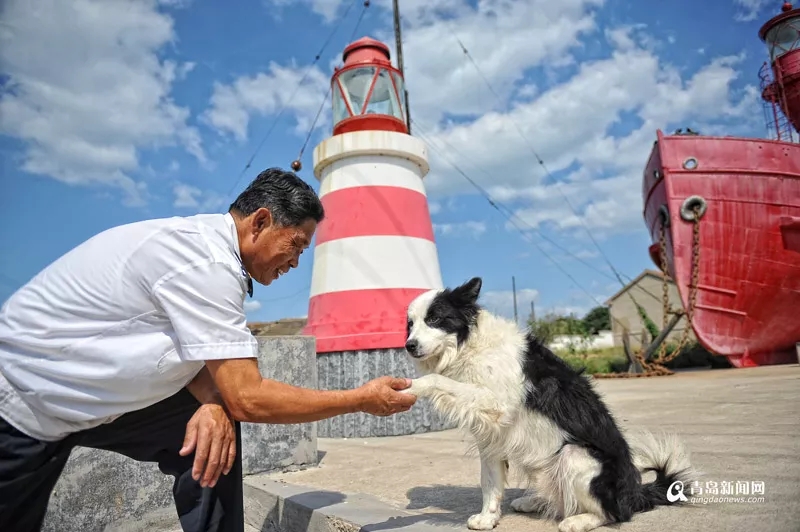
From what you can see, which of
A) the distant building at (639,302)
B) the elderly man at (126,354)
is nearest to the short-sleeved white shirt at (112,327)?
the elderly man at (126,354)

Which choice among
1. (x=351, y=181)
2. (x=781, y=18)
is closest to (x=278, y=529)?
(x=351, y=181)

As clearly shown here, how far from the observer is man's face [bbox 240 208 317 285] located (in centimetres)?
213

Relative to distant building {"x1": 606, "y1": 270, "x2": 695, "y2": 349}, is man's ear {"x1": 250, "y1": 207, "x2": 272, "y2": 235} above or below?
below

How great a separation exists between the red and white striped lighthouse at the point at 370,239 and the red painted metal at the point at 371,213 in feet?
0.04

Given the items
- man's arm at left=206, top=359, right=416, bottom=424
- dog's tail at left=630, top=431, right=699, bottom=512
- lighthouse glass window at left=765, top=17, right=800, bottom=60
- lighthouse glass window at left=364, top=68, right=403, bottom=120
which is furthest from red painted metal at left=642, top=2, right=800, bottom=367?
man's arm at left=206, top=359, right=416, bottom=424

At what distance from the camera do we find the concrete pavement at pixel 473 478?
258 cm

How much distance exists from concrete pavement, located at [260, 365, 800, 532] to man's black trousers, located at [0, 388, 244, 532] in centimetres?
88

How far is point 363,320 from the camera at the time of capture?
250 inches

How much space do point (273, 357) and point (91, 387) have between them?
2.80 metres

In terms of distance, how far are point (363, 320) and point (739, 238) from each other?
1004 centimetres

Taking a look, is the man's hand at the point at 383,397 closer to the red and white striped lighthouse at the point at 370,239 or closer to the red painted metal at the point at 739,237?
the red and white striped lighthouse at the point at 370,239

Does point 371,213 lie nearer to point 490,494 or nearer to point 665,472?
point 490,494

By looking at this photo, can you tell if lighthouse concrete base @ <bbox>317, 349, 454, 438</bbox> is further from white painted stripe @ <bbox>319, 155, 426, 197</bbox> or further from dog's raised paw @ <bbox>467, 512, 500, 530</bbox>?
dog's raised paw @ <bbox>467, 512, 500, 530</bbox>

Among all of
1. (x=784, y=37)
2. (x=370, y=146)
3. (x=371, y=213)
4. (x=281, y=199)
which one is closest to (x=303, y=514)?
(x=281, y=199)
